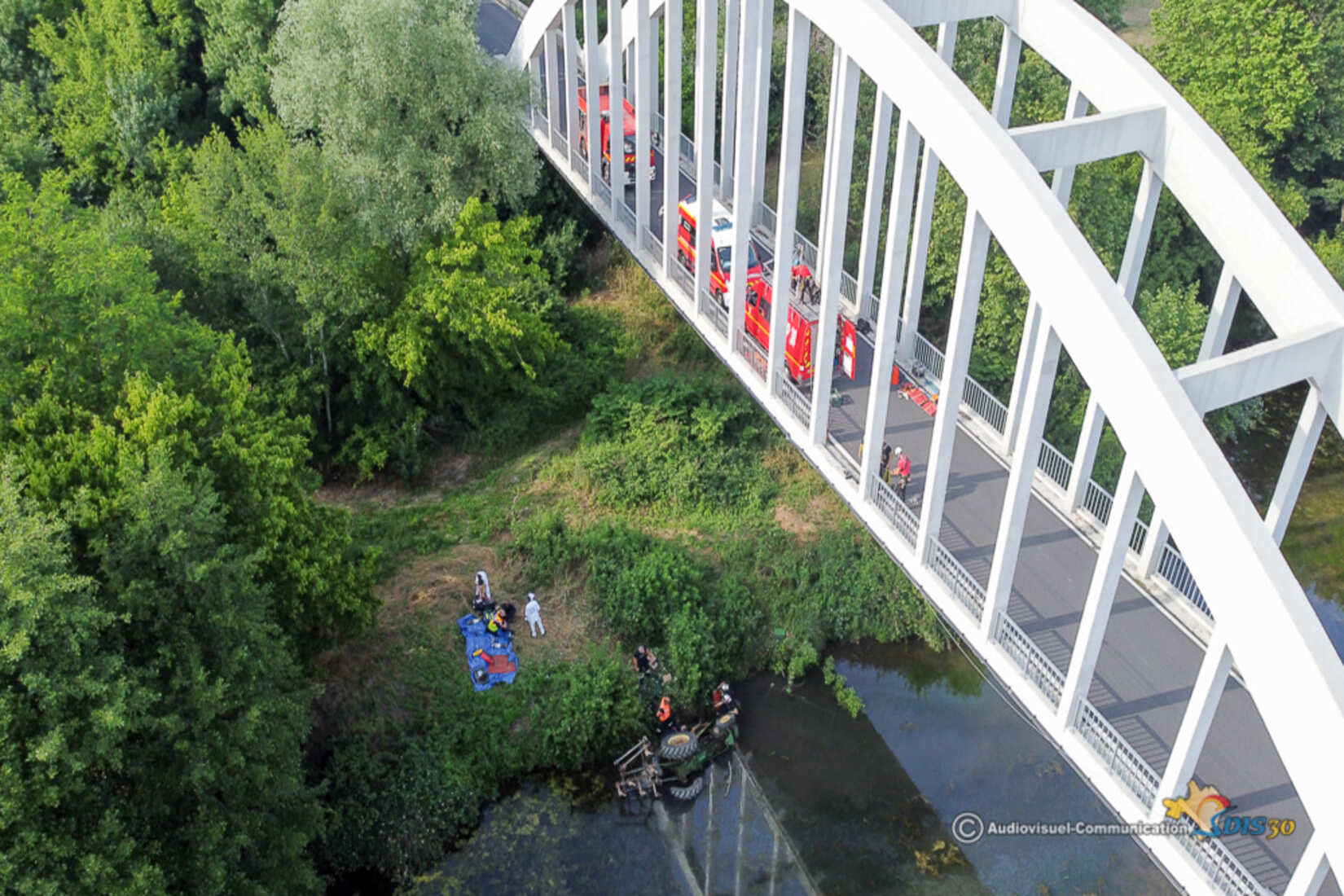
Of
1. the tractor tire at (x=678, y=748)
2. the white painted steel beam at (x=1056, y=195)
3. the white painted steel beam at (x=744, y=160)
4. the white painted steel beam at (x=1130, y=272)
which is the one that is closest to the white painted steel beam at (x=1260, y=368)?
the white painted steel beam at (x=1130, y=272)

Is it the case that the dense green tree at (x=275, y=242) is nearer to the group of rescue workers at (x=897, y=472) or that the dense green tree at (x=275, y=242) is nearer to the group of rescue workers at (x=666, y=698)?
the group of rescue workers at (x=666, y=698)

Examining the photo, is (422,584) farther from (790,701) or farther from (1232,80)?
(1232,80)

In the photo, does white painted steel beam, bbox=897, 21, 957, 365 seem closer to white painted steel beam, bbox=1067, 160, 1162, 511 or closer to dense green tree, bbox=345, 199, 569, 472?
white painted steel beam, bbox=1067, 160, 1162, 511

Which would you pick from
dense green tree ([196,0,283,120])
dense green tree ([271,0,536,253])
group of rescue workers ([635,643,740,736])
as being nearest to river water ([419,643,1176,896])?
group of rescue workers ([635,643,740,736])

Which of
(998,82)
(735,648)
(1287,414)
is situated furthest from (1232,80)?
(735,648)

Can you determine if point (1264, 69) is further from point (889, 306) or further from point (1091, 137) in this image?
point (889, 306)

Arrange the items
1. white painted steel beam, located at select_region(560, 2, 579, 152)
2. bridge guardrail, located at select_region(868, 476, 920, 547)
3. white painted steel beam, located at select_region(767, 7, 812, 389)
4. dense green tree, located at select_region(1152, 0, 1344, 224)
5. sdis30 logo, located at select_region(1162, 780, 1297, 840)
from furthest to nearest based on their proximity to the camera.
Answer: dense green tree, located at select_region(1152, 0, 1344, 224) → white painted steel beam, located at select_region(560, 2, 579, 152) → white painted steel beam, located at select_region(767, 7, 812, 389) → bridge guardrail, located at select_region(868, 476, 920, 547) → sdis30 logo, located at select_region(1162, 780, 1297, 840)
